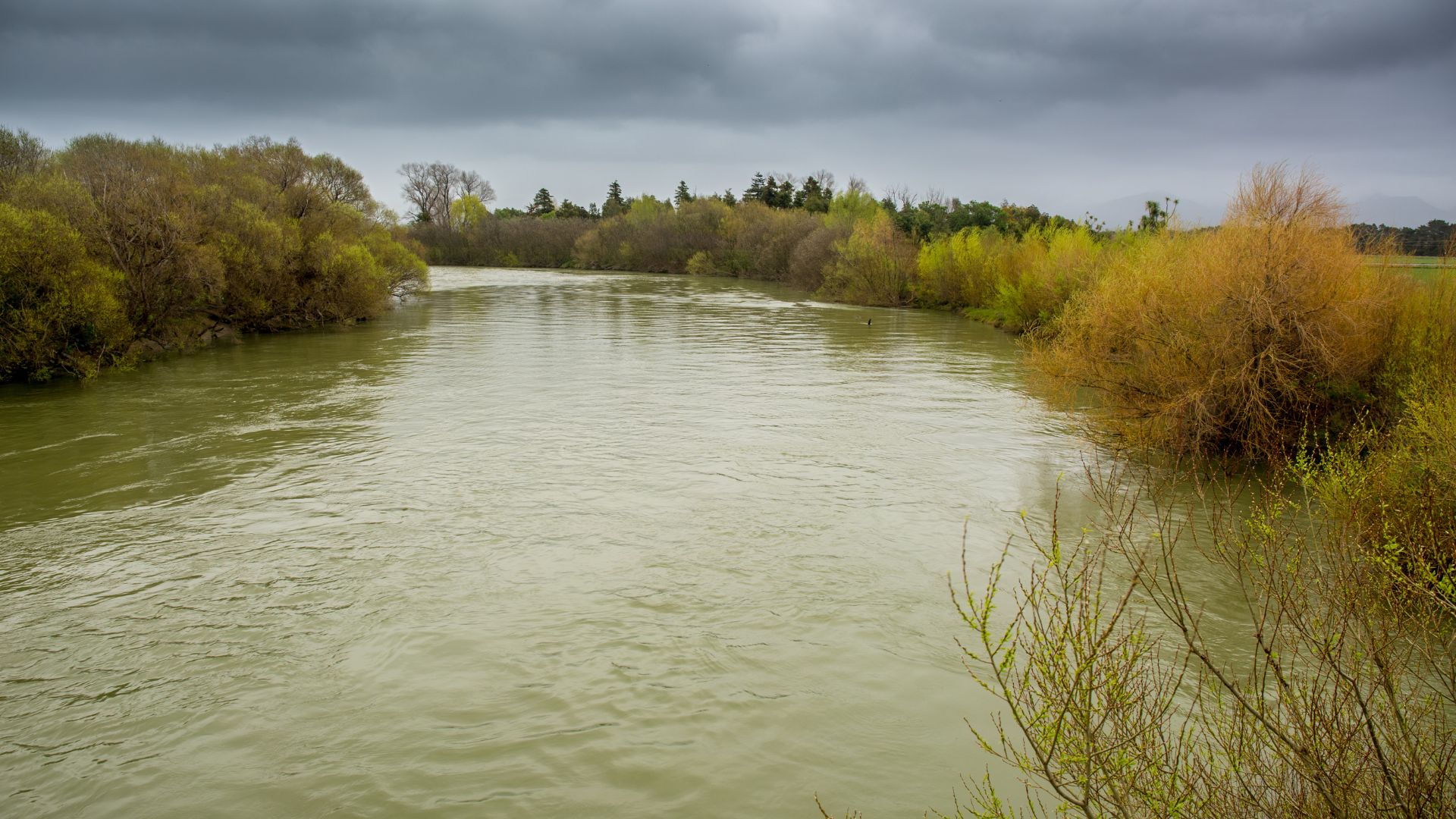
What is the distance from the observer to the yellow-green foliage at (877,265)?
45688mm

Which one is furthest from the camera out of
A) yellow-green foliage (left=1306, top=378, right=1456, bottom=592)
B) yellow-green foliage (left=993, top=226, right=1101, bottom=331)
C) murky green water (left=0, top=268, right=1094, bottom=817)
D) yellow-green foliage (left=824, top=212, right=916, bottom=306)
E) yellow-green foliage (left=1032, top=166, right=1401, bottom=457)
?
yellow-green foliage (left=824, top=212, right=916, bottom=306)

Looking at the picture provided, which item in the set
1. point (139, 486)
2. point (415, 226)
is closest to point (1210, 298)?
point (139, 486)

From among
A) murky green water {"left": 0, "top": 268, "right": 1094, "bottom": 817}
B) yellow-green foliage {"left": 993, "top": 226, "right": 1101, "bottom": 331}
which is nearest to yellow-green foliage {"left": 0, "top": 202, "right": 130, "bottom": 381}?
murky green water {"left": 0, "top": 268, "right": 1094, "bottom": 817}

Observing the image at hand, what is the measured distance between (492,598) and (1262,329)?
37.8 ft

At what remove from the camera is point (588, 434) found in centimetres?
1538

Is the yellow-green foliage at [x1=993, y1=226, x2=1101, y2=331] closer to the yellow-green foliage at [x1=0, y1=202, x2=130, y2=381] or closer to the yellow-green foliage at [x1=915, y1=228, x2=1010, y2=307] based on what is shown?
the yellow-green foliage at [x1=915, y1=228, x2=1010, y2=307]

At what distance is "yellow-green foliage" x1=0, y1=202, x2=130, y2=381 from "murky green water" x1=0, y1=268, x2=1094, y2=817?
1.10 m

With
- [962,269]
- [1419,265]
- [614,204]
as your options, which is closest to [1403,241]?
[1419,265]

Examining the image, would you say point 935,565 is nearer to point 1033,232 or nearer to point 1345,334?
point 1345,334

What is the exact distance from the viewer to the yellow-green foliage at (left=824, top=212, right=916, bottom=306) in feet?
150

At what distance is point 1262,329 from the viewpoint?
12.2 metres

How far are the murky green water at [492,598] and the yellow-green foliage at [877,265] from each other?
2827 cm

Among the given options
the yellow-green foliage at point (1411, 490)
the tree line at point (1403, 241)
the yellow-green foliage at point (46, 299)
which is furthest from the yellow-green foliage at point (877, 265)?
the yellow-green foliage at point (1411, 490)

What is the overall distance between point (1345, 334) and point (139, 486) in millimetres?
17880
